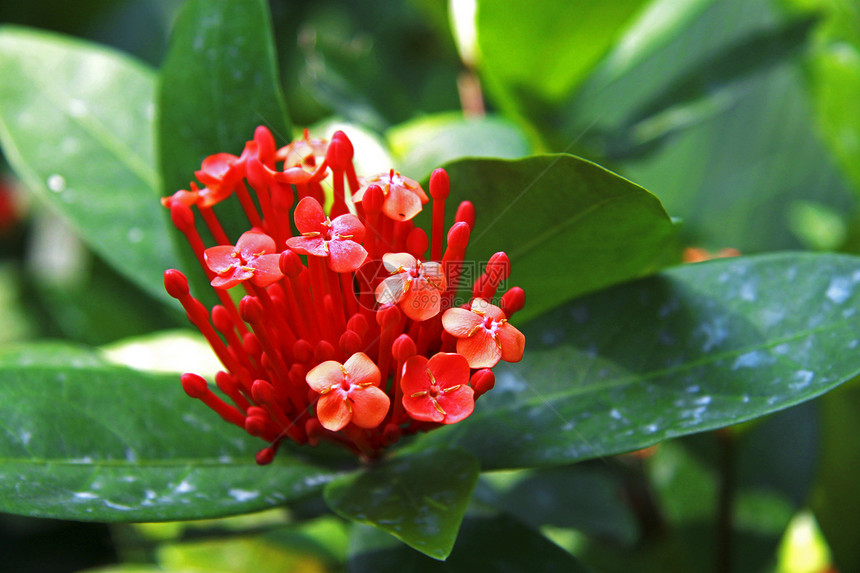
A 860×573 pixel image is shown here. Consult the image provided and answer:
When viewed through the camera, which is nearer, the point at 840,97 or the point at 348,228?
the point at 348,228

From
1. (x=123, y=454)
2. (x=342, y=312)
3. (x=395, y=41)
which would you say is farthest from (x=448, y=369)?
(x=395, y=41)

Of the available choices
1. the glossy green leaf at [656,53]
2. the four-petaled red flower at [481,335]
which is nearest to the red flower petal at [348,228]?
the four-petaled red flower at [481,335]

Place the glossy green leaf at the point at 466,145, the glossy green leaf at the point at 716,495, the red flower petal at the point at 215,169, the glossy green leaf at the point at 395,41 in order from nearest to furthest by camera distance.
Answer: the red flower petal at the point at 215,169 < the glossy green leaf at the point at 466,145 < the glossy green leaf at the point at 716,495 < the glossy green leaf at the point at 395,41

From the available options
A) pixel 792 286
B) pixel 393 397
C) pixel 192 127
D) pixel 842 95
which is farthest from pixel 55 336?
pixel 842 95

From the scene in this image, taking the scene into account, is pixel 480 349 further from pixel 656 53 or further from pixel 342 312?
pixel 656 53

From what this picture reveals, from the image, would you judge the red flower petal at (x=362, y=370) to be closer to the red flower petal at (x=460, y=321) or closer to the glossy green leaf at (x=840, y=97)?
the red flower petal at (x=460, y=321)

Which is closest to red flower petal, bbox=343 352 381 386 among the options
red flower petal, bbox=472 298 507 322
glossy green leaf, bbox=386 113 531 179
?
red flower petal, bbox=472 298 507 322

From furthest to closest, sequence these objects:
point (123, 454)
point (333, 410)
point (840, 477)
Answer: point (840, 477) → point (123, 454) → point (333, 410)
